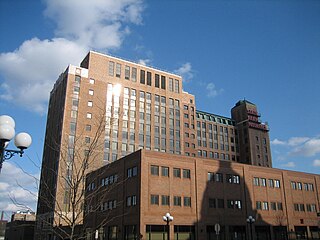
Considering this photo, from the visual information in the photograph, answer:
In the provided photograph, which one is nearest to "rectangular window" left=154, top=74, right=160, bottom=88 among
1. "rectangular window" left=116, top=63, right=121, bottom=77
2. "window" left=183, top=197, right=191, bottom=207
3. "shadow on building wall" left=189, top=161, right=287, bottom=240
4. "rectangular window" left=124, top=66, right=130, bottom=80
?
"rectangular window" left=124, top=66, right=130, bottom=80

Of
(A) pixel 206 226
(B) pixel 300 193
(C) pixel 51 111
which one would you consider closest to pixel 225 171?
(A) pixel 206 226

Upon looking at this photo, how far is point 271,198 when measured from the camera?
192 ft

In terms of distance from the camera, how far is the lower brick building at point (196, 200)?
46.5m

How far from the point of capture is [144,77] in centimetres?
9594

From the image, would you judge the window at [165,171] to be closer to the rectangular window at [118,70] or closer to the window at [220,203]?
the window at [220,203]

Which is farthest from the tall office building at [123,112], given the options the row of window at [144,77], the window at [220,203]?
the window at [220,203]

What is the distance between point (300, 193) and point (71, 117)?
181 ft

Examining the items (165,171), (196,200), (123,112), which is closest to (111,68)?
(123,112)

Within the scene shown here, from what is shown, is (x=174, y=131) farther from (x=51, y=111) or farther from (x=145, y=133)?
(x=51, y=111)

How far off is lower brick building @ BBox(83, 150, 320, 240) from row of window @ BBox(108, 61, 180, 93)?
139 feet

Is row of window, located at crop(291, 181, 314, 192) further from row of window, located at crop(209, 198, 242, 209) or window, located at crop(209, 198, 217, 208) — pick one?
window, located at crop(209, 198, 217, 208)

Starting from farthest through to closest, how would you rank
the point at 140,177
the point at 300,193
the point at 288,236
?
1. the point at 300,193
2. the point at 288,236
3. the point at 140,177

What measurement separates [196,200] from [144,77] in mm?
53400

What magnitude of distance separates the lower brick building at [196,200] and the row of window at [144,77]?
1673 inches
